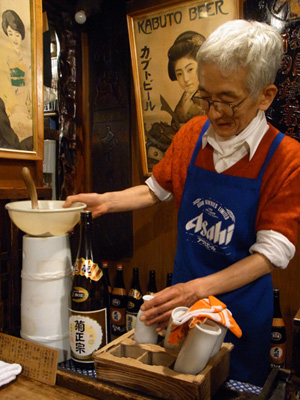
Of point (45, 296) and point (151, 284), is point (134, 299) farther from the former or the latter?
point (45, 296)

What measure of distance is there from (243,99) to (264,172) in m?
0.27

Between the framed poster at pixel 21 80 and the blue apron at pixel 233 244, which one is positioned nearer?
the blue apron at pixel 233 244

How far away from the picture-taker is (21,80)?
5.54ft

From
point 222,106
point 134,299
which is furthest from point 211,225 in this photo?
point 134,299

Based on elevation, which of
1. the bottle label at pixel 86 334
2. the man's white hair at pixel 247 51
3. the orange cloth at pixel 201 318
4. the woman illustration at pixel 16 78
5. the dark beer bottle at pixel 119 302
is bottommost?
the dark beer bottle at pixel 119 302

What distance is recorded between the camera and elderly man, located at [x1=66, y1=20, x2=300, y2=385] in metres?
1.17

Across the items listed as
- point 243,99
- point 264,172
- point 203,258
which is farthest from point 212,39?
point 203,258

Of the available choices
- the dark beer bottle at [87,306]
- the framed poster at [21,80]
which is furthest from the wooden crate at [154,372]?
the framed poster at [21,80]

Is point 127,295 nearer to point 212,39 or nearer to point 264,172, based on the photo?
point 264,172

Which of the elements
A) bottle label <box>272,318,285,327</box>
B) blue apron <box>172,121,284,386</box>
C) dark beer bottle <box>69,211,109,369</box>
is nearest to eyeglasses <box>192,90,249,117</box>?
blue apron <box>172,121,284,386</box>

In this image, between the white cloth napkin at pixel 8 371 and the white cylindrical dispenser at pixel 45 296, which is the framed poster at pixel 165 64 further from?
the white cloth napkin at pixel 8 371

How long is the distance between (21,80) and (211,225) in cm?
107

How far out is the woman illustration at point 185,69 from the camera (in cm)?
223

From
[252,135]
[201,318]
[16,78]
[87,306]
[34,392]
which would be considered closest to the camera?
[201,318]
